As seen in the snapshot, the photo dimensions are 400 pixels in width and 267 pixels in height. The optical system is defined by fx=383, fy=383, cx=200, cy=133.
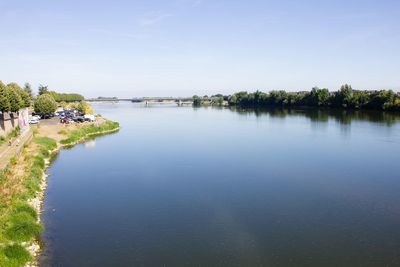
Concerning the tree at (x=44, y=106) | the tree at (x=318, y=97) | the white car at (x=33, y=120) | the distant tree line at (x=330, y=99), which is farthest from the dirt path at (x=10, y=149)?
the tree at (x=318, y=97)

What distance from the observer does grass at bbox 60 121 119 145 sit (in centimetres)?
4794

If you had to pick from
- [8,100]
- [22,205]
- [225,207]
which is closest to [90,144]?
[8,100]

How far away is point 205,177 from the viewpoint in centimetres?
2978

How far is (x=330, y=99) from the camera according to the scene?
114 metres

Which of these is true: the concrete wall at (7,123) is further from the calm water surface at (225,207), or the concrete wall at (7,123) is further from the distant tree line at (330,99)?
the distant tree line at (330,99)

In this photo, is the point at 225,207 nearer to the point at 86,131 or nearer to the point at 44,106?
the point at 86,131

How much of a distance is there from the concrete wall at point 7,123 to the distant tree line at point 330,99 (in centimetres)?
8032

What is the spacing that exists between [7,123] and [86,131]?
622 inches

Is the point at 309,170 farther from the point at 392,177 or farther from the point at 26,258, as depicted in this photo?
the point at 26,258

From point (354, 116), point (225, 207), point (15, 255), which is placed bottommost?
point (225, 207)

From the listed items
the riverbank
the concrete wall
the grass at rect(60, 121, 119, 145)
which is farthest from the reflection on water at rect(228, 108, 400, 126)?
the riverbank

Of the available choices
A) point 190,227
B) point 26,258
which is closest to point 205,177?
point 190,227

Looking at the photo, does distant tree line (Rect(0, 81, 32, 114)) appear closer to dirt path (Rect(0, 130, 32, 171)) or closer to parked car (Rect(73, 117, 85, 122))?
dirt path (Rect(0, 130, 32, 171))

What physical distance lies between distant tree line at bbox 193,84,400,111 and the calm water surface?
2249 inches
